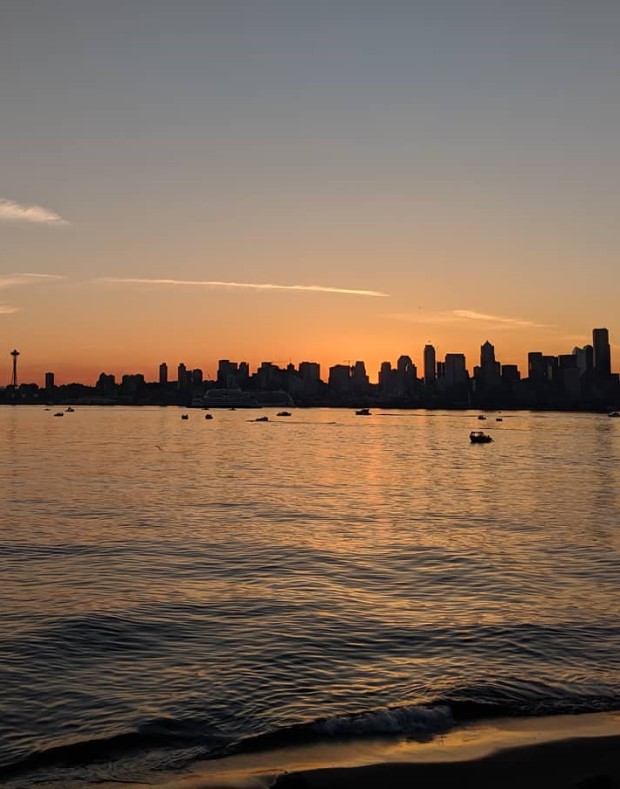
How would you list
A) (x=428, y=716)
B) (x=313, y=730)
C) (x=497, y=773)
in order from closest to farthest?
(x=497, y=773) → (x=313, y=730) → (x=428, y=716)

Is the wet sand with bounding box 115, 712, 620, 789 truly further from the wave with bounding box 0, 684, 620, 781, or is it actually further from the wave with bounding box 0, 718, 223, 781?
the wave with bounding box 0, 718, 223, 781

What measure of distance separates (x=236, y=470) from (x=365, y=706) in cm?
7370

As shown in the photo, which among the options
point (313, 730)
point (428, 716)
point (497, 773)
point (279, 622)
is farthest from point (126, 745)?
point (279, 622)

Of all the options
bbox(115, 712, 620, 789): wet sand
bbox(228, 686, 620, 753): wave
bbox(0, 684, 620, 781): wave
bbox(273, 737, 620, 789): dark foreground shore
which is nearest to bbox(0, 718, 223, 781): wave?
bbox(0, 684, 620, 781): wave

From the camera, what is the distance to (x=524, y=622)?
23.2 metres

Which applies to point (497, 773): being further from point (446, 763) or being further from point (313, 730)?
point (313, 730)

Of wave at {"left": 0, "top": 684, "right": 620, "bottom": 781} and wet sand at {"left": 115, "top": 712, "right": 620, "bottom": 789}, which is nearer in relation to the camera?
wet sand at {"left": 115, "top": 712, "right": 620, "bottom": 789}

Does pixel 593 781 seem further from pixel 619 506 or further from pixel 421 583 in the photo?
pixel 619 506

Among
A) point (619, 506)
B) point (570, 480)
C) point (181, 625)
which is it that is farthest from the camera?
point (570, 480)

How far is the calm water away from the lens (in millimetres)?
14945

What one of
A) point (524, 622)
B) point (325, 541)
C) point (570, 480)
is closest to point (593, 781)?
point (524, 622)

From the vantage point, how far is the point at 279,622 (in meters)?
23.1

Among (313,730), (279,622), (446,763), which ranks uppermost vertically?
(446,763)

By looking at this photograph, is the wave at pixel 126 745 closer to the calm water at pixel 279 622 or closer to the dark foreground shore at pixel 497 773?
the calm water at pixel 279 622
